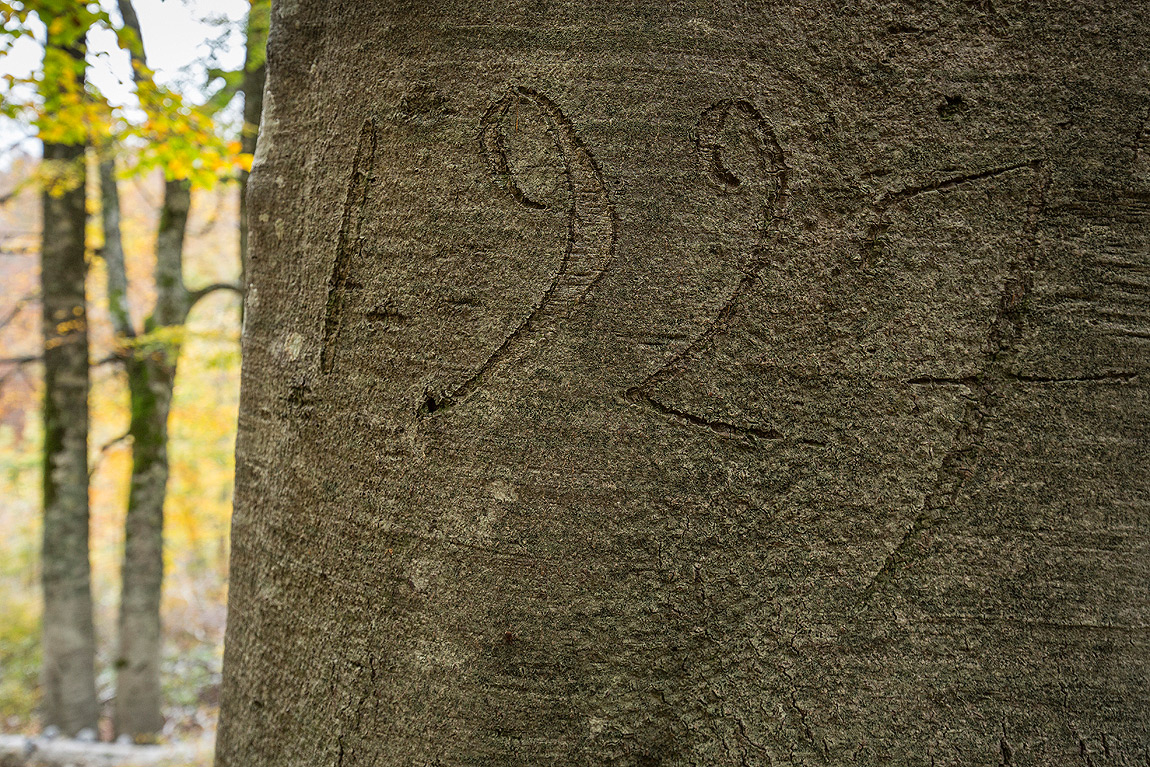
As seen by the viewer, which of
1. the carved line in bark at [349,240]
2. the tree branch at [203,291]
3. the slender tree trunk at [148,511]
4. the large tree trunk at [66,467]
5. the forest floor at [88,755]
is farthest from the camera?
the tree branch at [203,291]

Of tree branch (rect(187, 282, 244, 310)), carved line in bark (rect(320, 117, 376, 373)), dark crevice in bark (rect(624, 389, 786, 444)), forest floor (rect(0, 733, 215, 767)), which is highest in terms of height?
carved line in bark (rect(320, 117, 376, 373))

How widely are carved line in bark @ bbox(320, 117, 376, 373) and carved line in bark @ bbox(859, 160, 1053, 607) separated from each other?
709 millimetres

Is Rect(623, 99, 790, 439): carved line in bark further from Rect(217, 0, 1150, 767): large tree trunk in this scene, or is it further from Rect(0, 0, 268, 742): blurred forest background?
Rect(0, 0, 268, 742): blurred forest background

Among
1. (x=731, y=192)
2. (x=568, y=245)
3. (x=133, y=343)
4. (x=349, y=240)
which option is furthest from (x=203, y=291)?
(x=731, y=192)

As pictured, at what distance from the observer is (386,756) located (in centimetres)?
90

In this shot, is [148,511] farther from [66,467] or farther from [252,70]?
[252,70]

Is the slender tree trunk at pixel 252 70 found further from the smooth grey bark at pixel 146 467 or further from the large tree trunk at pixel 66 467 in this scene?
the large tree trunk at pixel 66 467

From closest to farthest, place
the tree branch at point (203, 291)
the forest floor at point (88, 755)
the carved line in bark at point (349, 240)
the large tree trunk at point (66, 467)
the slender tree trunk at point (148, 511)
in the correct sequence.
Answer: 1. the carved line in bark at point (349, 240)
2. the forest floor at point (88, 755)
3. the large tree trunk at point (66, 467)
4. the slender tree trunk at point (148, 511)
5. the tree branch at point (203, 291)

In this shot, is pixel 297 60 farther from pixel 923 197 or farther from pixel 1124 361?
pixel 1124 361

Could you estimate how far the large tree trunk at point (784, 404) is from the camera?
850 mm

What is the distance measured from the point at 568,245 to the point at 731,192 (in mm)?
225

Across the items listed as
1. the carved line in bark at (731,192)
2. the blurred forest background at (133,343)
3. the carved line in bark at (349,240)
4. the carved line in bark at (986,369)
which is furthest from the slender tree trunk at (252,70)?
the carved line in bark at (986,369)

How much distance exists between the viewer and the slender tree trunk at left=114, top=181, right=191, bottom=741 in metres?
6.24

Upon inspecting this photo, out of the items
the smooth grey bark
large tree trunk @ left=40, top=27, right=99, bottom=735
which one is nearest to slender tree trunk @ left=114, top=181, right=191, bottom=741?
the smooth grey bark
